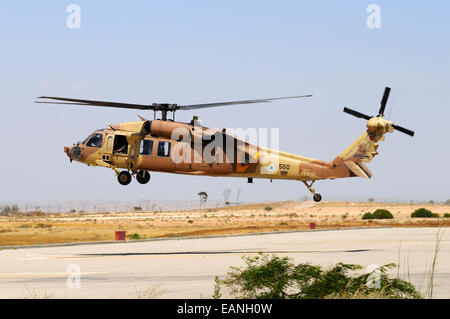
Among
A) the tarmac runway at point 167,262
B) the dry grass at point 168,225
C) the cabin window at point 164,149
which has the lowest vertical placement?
the dry grass at point 168,225

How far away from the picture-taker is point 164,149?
30.3 m

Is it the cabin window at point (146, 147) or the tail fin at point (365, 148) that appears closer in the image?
the cabin window at point (146, 147)

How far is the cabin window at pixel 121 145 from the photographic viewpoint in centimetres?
3073

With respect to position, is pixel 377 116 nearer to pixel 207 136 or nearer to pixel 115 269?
pixel 207 136

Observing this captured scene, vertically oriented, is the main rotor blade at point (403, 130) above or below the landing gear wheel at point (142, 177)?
above

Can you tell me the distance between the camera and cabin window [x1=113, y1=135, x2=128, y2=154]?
1210 inches

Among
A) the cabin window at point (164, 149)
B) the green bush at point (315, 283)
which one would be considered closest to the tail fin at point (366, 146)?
the cabin window at point (164, 149)

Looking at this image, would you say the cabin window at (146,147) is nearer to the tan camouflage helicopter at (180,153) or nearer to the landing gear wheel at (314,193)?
the tan camouflage helicopter at (180,153)

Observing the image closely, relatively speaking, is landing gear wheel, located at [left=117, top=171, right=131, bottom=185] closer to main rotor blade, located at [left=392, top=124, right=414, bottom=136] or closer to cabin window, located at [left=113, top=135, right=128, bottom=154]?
cabin window, located at [left=113, top=135, right=128, bottom=154]

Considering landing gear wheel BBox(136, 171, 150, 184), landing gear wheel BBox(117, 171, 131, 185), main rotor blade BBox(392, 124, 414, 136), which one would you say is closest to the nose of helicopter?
landing gear wheel BBox(117, 171, 131, 185)

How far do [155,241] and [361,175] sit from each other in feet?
56.9

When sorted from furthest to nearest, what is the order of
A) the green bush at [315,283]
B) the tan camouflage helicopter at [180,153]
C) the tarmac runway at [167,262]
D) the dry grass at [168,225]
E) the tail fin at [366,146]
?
the dry grass at [168,225]
the tail fin at [366,146]
the tan camouflage helicopter at [180,153]
the tarmac runway at [167,262]
the green bush at [315,283]

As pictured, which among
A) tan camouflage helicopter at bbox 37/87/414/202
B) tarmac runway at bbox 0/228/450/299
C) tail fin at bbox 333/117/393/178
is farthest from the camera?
tail fin at bbox 333/117/393/178

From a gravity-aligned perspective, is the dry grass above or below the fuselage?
below
